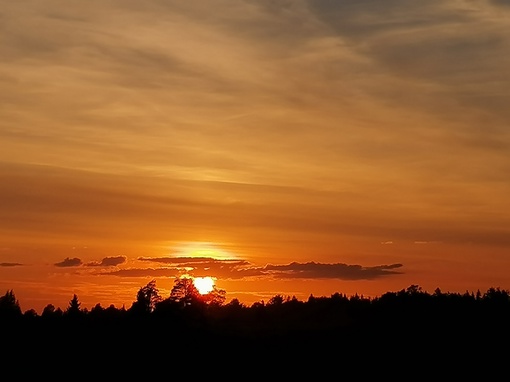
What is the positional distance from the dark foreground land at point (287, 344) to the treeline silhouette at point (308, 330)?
18cm

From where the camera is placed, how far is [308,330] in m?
178

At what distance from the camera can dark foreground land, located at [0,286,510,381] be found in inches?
6152

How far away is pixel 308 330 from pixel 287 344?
864cm

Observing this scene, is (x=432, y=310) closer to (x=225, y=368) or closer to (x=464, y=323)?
(x=464, y=323)

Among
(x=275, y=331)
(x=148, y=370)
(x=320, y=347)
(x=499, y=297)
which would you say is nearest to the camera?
(x=148, y=370)

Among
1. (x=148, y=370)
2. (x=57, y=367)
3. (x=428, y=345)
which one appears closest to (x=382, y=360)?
(x=428, y=345)

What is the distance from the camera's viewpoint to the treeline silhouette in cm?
16250

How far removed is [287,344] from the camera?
17050cm

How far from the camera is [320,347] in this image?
167 m

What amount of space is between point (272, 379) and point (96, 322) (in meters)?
39.3

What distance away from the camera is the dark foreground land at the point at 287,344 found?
156250mm

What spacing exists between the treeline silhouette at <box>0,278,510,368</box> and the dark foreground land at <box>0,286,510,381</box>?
18 centimetres

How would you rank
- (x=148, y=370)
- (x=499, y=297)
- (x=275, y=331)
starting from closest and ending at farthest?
(x=148, y=370), (x=275, y=331), (x=499, y=297)

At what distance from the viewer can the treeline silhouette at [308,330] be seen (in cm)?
16250
